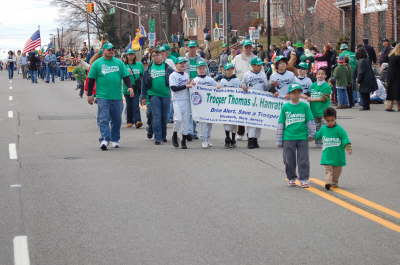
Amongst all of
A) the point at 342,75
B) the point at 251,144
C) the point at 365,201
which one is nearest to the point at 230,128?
the point at 251,144

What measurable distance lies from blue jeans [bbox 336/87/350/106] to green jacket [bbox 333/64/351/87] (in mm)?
159

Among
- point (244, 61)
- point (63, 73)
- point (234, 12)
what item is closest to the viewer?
point (244, 61)

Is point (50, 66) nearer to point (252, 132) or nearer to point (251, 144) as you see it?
point (252, 132)

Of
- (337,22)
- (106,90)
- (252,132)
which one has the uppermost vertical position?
(337,22)

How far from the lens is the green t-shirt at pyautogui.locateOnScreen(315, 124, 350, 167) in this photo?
11.1 metres

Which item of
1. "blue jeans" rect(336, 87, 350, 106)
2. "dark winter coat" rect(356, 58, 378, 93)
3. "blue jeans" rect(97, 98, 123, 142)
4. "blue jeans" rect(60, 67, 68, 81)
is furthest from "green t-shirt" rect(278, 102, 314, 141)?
"blue jeans" rect(60, 67, 68, 81)

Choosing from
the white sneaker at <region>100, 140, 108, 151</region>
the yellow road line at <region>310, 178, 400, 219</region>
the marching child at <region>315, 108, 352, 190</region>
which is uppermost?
the marching child at <region>315, 108, 352, 190</region>

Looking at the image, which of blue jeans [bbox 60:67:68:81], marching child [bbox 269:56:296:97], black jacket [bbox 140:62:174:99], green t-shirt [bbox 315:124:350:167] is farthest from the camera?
blue jeans [bbox 60:67:68:81]

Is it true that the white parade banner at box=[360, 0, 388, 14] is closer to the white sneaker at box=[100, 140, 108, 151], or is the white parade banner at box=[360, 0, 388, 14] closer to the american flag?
the american flag

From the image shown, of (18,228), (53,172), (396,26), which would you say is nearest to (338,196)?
(18,228)

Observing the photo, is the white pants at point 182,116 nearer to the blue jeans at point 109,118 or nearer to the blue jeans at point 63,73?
the blue jeans at point 109,118

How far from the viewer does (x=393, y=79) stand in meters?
24.1

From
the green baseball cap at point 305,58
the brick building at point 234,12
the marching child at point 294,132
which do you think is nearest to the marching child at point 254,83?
the marching child at point 294,132

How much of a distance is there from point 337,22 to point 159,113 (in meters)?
34.6
